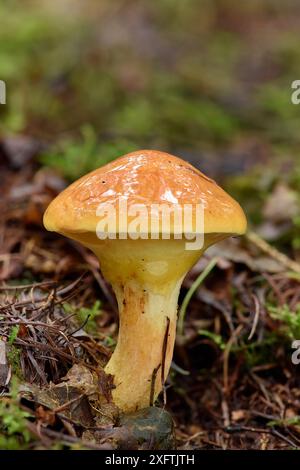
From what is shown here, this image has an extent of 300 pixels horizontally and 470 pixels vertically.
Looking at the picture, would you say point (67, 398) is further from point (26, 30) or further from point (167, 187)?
point (26, 30)

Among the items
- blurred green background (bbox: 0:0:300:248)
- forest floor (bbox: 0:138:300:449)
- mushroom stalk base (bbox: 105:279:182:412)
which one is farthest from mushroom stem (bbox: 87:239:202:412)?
blurred green background (bbox: 0:0:300:248)

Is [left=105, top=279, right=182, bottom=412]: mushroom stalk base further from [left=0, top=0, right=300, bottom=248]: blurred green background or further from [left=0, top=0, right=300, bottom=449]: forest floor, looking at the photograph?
[left=0, top=0, right=300, bottom=248]: blurred green background

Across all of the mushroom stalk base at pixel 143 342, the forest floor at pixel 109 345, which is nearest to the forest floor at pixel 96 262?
the forest floor at pixel 109 345

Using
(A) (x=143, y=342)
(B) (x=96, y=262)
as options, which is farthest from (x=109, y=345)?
(B) (x=96, y=262)

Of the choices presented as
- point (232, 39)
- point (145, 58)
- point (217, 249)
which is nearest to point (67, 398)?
point (217, 249)

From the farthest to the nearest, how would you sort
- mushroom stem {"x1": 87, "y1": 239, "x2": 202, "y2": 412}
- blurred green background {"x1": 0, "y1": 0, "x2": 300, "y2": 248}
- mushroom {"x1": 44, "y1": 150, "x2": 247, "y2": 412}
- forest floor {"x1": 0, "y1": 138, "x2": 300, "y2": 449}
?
A: blurred green background {"x1": 0, "y1": 0, "x2": 300, "y2": 248}, mushroom stem {"x1": 87, "y1": 239, "x2": 202, "y2": 412}, forest floor {"x1": 0, "y1": 138, "x2": 300, "y2": 449}, mushroom {"x1": 44, "y1": 150, "x2": 247, "y2": 412}

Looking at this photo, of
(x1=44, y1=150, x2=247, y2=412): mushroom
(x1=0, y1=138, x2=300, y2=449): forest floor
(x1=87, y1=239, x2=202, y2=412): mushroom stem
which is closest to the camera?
(x1=44, y1=150, x2=247, y2=412): mushroom

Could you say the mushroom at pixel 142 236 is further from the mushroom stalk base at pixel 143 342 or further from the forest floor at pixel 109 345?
the forest floor at pixel 109 345

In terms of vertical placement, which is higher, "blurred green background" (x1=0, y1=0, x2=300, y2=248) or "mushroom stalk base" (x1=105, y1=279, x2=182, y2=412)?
"blurred green background" (x1=0, y1=0, x2=300, y2=248)
